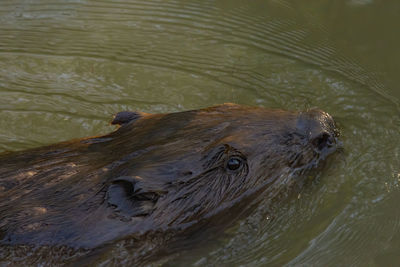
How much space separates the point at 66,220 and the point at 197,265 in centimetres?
98

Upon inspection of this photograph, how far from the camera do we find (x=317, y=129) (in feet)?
12.6

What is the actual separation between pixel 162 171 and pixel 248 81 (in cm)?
239

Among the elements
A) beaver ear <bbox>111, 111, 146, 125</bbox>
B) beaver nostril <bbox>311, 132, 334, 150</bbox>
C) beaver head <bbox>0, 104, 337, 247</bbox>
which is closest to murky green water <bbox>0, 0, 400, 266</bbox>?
beaver nostril <bbox>311, 132, 334, 150</bbox>

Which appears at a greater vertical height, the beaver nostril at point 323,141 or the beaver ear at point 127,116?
the beaver nostril at point 323,141

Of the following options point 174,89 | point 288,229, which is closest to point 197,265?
point 288,229

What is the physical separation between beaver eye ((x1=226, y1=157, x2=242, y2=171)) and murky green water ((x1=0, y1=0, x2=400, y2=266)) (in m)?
0.52

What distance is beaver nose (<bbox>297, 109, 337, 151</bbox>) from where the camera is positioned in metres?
3.81

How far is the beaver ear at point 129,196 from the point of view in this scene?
3095mm

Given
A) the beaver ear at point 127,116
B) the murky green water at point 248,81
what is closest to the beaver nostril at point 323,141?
the murky green water at point 248,81

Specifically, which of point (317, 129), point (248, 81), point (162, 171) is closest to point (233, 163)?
point (162, 171)

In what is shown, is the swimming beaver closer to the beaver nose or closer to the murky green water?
the beaver nose

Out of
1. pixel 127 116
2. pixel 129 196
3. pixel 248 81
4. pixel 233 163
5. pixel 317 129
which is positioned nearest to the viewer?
pixel 129 196

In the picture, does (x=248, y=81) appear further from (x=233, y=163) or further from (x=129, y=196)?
(x=129, y=196)

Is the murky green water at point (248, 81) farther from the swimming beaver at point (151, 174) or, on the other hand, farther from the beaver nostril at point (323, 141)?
the swimming beaver at point (151, 174)
